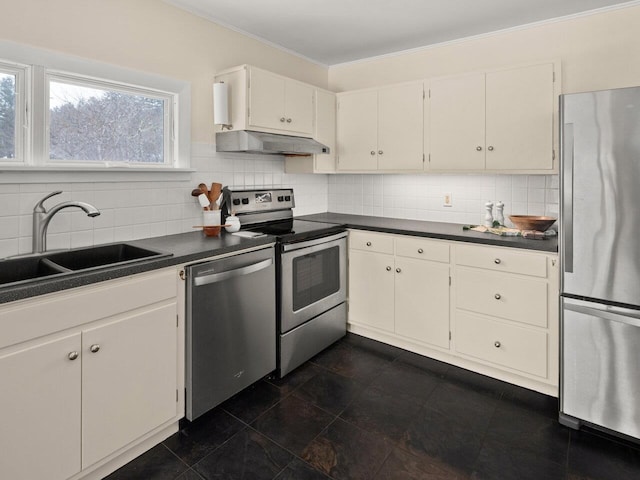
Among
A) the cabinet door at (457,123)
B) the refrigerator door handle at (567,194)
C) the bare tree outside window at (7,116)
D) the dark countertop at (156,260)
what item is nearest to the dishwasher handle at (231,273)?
the dark countertop at (156,260)

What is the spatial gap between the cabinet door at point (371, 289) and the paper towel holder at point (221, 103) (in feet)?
4.66

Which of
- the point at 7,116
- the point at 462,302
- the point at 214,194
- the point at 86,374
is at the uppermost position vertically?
the point at 7,116

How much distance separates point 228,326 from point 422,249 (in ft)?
4.82

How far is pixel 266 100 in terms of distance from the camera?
2832 millimetres

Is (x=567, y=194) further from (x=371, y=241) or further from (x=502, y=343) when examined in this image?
(x=371, y=241)

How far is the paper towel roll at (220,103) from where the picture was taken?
2.68 m

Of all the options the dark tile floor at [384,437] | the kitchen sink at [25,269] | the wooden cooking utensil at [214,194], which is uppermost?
the wooden cooking utensil at [214,194]

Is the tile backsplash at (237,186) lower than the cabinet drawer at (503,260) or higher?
higher

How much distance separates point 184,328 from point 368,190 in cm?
230

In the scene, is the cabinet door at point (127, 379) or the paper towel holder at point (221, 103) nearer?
the cabinet door at point (127, 379)

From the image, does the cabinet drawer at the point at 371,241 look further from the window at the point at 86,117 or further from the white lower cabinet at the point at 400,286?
the window at the point at 86,117

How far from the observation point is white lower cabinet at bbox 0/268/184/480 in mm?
1443

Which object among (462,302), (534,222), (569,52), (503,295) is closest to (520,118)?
(569,52)

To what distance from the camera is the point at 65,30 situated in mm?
2070
